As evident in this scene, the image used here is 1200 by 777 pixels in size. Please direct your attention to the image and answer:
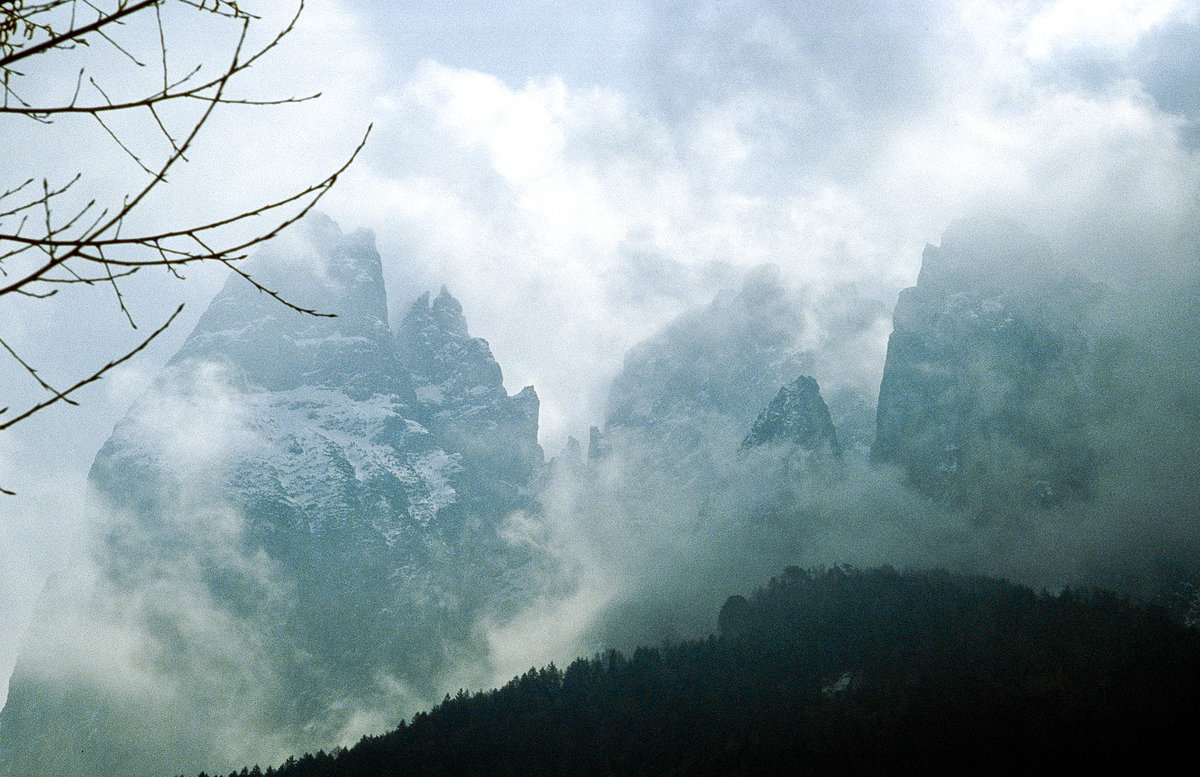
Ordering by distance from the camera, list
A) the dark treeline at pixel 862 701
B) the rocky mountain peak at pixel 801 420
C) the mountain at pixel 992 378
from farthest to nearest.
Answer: the rocky mountain peak at pixel 801 420 → the mountain at pixel 992 378 → the dark treeline at pixel 862 701

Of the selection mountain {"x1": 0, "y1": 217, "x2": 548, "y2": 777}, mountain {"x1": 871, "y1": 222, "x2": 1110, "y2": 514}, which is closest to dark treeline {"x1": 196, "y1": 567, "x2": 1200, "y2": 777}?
mountain {"x1": 871, "y1": 222, "x2": 1110, "y2": 514}

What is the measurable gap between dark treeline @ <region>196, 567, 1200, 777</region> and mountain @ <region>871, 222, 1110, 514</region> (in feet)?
327

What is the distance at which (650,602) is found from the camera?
19550 centimetres

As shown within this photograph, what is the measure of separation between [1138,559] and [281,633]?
192421mm

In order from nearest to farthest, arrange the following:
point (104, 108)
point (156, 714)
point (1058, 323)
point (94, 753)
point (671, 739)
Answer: point (104, 108) → point (671, 739) → point (94, 753) → point (156, 714) → point (1058, 323)

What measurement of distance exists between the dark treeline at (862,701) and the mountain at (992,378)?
99811mm

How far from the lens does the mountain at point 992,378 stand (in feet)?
533

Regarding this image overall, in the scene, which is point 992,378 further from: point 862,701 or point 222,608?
point 222,608

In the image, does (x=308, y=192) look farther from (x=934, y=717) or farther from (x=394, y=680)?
(x=394, y=680)

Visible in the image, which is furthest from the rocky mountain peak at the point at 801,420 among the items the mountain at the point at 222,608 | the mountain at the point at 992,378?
the mountain at the point at 222,608

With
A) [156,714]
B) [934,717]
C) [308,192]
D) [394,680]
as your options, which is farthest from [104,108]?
[394,680]

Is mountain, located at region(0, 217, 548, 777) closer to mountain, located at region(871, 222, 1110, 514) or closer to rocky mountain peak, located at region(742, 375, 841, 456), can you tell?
rocky mountain peak, located at region(742, 375, 841, 456)

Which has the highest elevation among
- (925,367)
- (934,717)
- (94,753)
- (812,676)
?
(925,367)

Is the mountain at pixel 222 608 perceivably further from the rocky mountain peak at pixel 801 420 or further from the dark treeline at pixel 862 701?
the dark treeline at pixel 862 701
